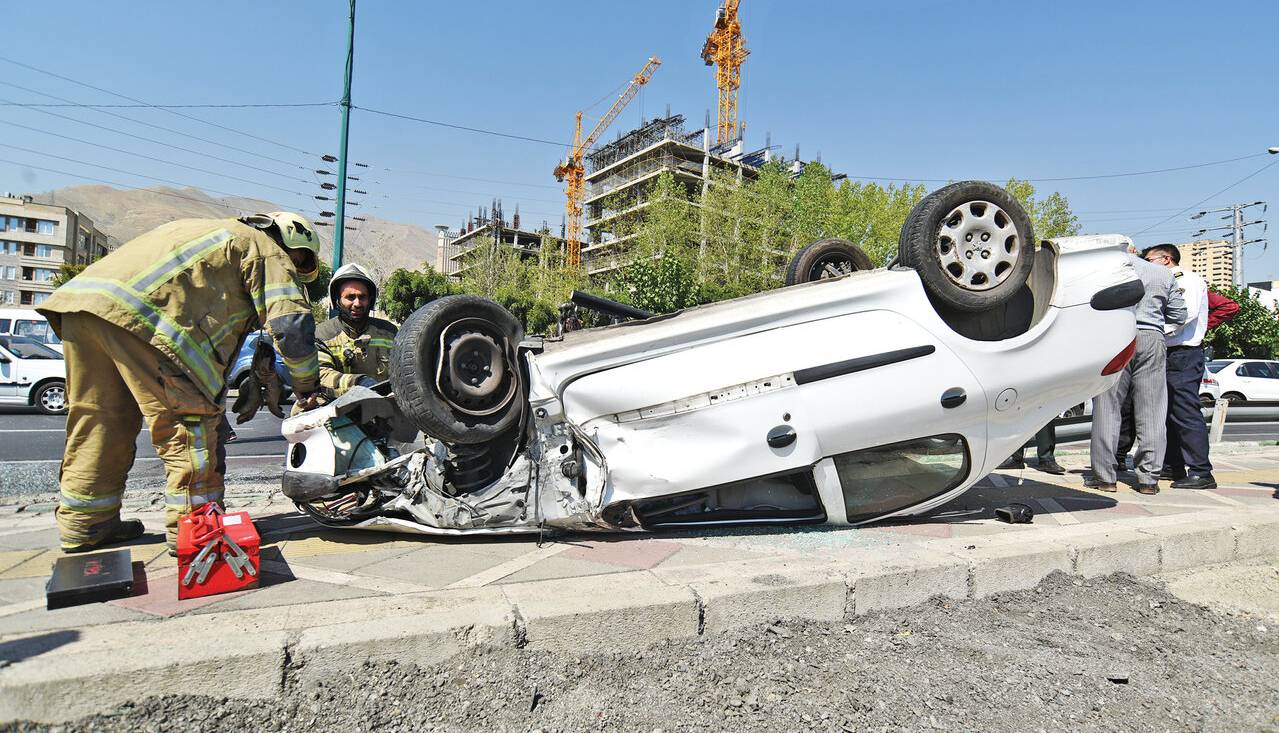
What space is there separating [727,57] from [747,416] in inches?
3541

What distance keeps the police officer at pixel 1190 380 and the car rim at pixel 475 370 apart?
4729mm

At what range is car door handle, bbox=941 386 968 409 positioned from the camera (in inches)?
125

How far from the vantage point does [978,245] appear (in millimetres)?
3275

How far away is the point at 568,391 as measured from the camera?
3029 millimetres

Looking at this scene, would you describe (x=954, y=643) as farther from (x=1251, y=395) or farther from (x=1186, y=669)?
(x=1251, y=395)

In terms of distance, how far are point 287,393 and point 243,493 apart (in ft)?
2.88

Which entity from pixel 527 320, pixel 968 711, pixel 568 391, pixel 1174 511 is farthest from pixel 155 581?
pixel 527 320

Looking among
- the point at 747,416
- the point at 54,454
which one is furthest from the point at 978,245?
the point at 54,454

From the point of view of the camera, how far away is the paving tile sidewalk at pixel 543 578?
→ 198 cm

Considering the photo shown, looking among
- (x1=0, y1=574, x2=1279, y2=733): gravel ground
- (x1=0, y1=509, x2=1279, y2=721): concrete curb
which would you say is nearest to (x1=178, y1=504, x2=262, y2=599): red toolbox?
(x1=0, y1=509, x2=1279, y2=721): concrete curb

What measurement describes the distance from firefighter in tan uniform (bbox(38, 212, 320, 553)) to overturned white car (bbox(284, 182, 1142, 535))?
0.40 m

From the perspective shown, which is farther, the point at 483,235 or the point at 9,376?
the point at 483,235

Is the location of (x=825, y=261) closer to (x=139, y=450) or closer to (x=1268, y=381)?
(x=139, y=450)

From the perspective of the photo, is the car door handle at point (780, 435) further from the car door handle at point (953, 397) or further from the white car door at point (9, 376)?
the white car door at point (9, 376)
